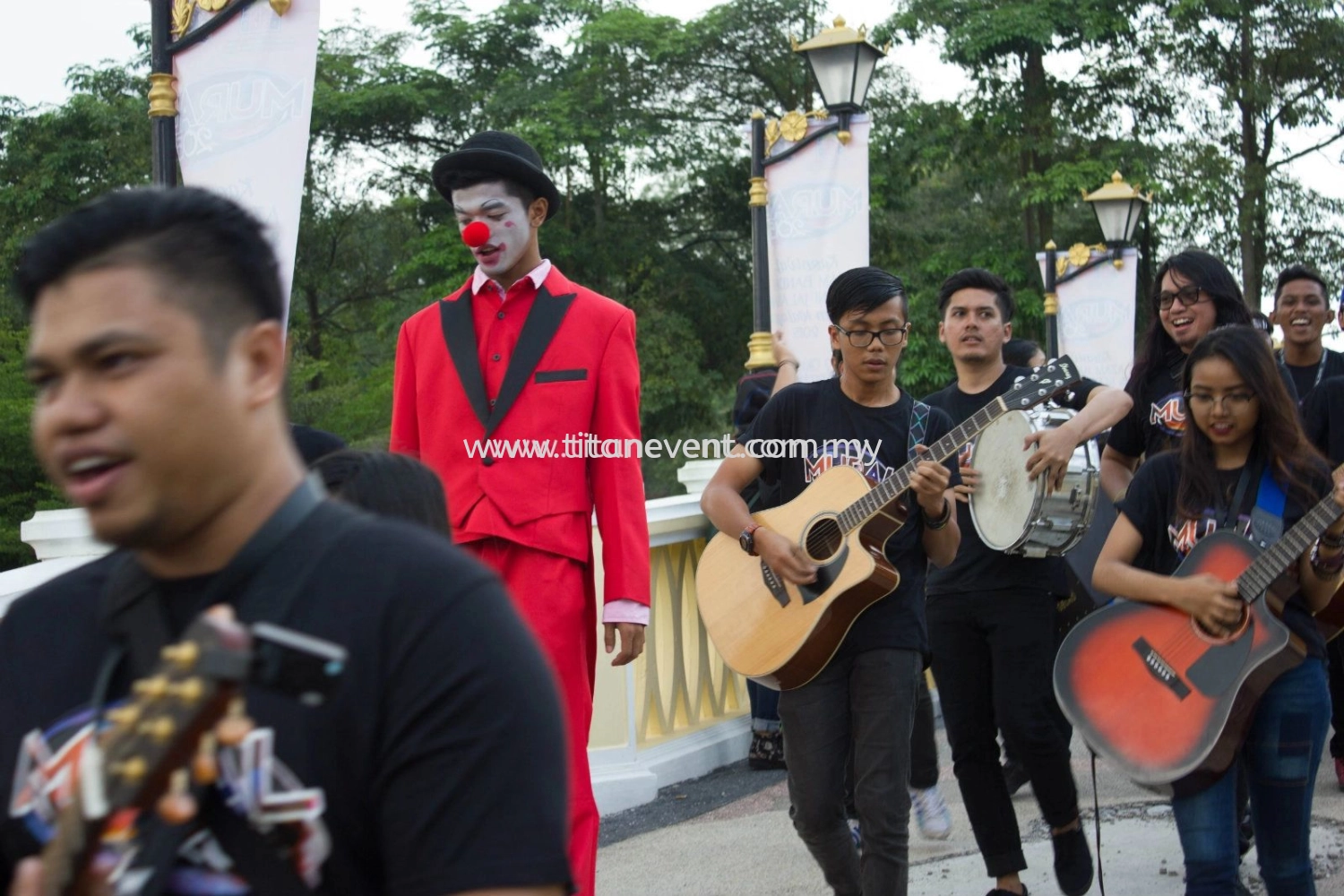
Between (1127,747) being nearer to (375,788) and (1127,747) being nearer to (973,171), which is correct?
(375,788)

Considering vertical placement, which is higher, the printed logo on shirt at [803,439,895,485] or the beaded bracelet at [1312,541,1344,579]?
the printed logo on shirt at [803,439,895,485]

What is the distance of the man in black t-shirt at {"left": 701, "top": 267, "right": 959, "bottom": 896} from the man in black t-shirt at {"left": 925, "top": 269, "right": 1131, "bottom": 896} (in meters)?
0.42

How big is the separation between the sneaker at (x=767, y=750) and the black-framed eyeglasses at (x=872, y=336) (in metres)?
3.55

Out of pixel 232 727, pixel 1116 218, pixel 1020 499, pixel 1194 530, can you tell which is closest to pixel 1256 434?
pixel 1194 530

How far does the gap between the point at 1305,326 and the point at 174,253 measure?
6041mm

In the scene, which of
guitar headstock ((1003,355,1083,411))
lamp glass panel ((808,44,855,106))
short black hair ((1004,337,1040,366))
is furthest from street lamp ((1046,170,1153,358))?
guitar headstock ((1003,355,1083,411))

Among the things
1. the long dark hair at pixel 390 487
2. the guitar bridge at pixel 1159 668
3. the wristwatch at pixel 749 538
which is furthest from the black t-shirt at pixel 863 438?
the long dark hair at pixel 390 487

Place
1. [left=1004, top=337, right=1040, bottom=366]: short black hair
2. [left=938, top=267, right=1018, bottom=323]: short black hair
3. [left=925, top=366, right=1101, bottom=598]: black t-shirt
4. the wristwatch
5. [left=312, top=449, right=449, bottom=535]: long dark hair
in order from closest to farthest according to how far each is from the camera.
A: [left=312, top=449, right=449, bottom=535]: long dark hair → the wristwatch → [left=925, top=366, right=1101, bottom=598]: black t-shirt → [left=938, top=267, right=1018, bottom=323]: short black hair → [left=1004, top=337, right=1040, bottom=366]: short black hair

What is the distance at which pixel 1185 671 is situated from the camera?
4.25 m

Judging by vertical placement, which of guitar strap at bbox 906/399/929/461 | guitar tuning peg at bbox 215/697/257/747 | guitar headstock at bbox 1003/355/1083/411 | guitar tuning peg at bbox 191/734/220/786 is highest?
guitar headstock at bbox 1003/355/1083/411

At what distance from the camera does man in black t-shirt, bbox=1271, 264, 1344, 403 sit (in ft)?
22.3

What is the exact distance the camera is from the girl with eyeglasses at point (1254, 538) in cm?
412

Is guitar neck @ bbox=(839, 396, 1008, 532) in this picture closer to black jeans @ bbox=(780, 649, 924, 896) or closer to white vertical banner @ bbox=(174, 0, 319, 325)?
black jeans @ bbox=(780, 649, 924, 896)

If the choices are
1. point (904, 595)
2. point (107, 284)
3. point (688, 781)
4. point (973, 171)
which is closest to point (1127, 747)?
point (904, 595)
